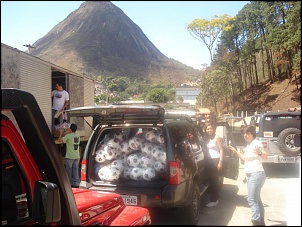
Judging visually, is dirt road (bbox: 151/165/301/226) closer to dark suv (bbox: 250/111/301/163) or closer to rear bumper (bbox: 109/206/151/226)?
dark suv (bbox: 250/111/301/163)

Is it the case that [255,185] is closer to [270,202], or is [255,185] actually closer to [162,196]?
[270,202]

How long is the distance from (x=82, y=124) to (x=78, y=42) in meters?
7.99

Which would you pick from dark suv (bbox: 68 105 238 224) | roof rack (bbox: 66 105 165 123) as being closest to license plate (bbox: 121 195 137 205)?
dark suv (bbox: 68 105 238 224)

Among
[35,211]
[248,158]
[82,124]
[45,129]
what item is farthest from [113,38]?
[82,124]

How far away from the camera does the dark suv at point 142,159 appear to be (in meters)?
4.57

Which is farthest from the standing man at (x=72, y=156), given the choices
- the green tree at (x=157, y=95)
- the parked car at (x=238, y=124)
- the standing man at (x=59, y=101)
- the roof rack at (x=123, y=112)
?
the green tree at (x=157, y=95)

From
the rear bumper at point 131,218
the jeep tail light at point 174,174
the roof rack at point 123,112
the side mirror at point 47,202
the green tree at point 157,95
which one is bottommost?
the rear bumper at point 131,218

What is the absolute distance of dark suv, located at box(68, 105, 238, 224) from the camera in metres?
4.57

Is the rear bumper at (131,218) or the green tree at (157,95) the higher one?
the green tree at (157,95)

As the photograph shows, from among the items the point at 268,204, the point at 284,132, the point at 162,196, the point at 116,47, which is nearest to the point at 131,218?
the point at 284,132

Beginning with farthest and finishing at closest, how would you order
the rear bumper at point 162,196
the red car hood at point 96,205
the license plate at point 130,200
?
1. the license plate at point 130,200
2. the rear bumper at point 162,196
3. the red car hood at point 96,205

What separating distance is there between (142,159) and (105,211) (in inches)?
87.1

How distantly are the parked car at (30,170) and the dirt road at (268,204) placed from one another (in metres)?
0.73

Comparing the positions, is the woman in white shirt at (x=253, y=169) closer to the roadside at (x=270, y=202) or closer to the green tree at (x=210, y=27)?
the roadside at (x=270, y=202)
